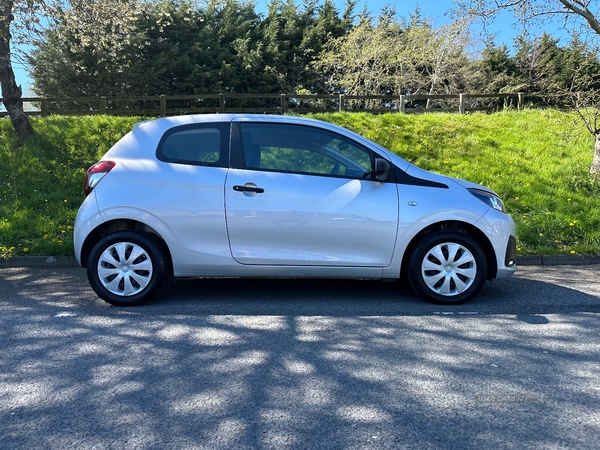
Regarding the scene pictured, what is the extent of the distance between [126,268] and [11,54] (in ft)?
26.7

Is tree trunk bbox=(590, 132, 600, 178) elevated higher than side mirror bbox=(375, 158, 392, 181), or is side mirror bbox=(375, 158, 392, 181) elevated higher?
tree trunk bbox=(590, 132, 600, 178)

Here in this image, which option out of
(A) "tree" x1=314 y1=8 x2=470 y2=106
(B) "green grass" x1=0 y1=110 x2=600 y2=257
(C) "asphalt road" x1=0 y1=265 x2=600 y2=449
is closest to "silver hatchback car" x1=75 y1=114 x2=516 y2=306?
(C) "asphalt road" x1=0 y1=265 x2=600 y2=449

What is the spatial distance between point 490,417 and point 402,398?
19.3 inches

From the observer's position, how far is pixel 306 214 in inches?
197

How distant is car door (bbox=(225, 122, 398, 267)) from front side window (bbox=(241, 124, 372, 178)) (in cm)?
1

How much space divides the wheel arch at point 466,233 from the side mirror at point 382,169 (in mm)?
633

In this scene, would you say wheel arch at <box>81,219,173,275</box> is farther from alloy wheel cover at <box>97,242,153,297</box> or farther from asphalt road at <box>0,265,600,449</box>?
asphalt road at <box>0,265,600,449</box>

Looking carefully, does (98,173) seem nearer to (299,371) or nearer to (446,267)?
(299,371)

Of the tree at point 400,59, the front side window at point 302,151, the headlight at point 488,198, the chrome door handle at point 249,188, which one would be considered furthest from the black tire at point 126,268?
the tree at point 400,59

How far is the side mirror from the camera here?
5.06m

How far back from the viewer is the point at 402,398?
125 inches

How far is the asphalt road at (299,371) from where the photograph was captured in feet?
9.18

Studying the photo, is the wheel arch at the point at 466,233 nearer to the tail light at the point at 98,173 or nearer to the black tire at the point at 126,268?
the black tire at the point at 126,268

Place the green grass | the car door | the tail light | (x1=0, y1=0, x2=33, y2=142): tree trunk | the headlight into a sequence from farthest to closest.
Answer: (x1=0, y1=0, x2=33, y2=142): tree trunk < the green grass < the headlight < the tail light < the car door
